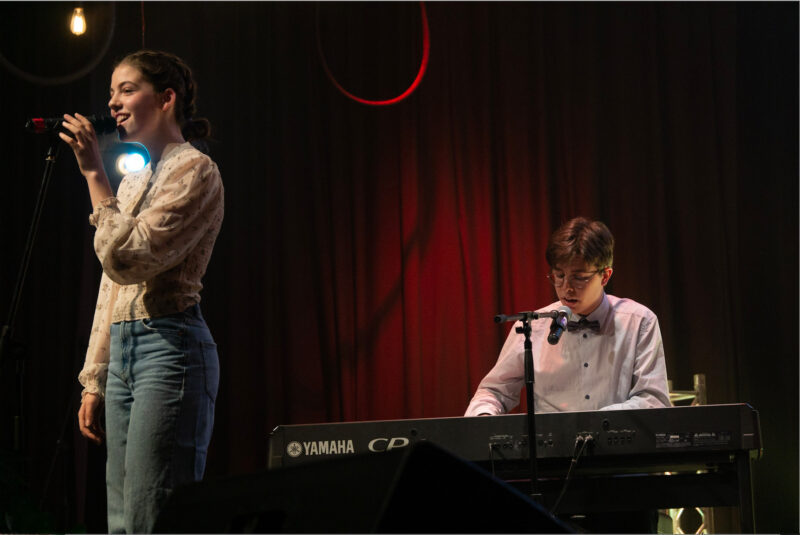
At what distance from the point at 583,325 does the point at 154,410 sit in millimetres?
1651

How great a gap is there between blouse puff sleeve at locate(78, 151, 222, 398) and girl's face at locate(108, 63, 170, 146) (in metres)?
0.13

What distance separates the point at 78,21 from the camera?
3.84 meters

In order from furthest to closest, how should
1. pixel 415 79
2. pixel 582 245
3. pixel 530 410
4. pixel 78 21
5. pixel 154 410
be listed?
pixel 415 79 → pixel 78 21 → pixel 582 245 → pixel 530 410 → pixel 154 410

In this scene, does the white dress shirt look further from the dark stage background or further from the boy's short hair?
the dark stage background

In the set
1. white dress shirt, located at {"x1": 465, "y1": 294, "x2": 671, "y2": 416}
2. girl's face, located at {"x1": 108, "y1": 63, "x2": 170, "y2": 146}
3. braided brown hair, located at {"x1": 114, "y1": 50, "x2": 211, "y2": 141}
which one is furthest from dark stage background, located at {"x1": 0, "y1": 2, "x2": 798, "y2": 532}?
girl's face, located at {"x1": 108, "y1": 63, "x2": 170, "y2": 146}

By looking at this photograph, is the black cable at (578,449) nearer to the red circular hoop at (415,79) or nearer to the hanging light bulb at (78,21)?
the red circular hoop at (415,79)

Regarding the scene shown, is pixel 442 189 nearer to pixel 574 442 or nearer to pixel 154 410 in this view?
pixel 574 442

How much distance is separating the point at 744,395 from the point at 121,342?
3194 millimetres

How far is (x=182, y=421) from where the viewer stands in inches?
72.1

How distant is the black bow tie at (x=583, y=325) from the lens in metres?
2.97

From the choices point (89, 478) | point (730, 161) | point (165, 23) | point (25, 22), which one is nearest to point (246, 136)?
point (165, 23)

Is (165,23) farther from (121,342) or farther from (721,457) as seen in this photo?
(721,457)

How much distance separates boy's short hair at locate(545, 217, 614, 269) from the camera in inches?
114

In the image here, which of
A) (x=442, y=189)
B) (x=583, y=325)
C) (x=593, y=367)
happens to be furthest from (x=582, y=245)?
(x=442, y=189)
